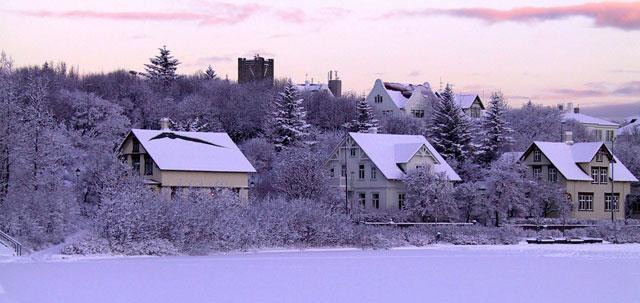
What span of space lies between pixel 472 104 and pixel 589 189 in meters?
33.6

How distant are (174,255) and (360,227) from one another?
1081cm

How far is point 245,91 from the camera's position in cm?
9656

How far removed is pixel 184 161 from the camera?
5969 centimetres

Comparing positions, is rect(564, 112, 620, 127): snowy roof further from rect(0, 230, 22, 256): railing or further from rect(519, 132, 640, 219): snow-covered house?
rect(0, 230, 22, 256): railing

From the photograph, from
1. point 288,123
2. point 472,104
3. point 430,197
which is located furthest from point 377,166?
point 472,104

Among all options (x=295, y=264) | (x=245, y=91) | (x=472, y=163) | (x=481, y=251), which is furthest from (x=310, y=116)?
(x=295, y=264)

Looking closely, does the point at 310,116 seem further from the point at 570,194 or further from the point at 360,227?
the point at 360,227

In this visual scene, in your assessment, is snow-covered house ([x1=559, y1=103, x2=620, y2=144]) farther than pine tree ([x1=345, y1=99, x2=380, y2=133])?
Yes

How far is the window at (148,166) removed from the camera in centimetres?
5981

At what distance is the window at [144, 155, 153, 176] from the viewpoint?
196 ft

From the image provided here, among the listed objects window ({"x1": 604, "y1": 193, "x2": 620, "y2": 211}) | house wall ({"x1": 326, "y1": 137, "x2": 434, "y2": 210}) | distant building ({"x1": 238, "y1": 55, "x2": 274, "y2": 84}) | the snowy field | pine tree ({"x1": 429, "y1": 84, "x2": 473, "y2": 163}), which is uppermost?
distant building ({"x1": 238, "y1": 55, "x2": 274, "y2": 84})

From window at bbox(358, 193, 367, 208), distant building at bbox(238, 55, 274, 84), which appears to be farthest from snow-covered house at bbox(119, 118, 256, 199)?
distant building at bbox(238, 55, 274, 84)

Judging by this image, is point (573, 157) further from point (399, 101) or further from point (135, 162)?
point (135, 162)

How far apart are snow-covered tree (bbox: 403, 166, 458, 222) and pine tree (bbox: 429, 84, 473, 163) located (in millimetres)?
13323
